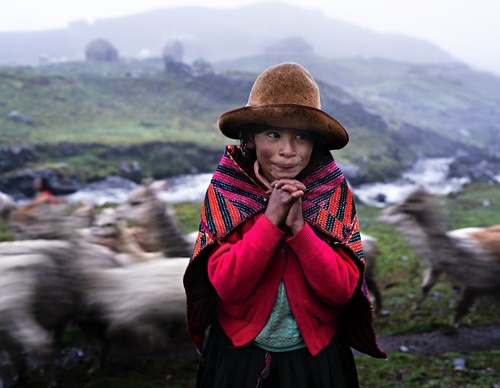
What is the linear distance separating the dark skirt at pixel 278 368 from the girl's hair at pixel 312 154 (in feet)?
2.91

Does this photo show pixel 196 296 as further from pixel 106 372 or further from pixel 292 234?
pixel 106 372

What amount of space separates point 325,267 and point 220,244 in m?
0.49

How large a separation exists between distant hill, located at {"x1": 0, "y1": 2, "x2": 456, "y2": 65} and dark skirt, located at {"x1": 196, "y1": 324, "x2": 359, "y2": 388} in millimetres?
126843


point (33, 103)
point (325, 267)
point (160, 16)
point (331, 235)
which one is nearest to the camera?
point (325, 267)

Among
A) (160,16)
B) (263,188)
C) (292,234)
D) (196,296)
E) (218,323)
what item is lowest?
(218,323)

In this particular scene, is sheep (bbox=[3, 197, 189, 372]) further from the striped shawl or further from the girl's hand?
the girl's hand

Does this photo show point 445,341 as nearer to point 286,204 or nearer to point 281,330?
point 281,330

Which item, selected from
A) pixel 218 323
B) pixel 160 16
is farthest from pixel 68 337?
pixel 160 16

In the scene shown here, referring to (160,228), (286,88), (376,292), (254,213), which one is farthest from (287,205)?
(376,292)

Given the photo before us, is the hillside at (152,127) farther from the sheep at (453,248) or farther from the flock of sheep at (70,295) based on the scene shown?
the sheep at (453,248)

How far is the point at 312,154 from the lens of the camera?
2.07 m

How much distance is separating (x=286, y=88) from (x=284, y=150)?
0.91 ft

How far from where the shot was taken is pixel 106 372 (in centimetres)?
559

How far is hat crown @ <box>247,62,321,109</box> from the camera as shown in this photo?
72.4 inches
